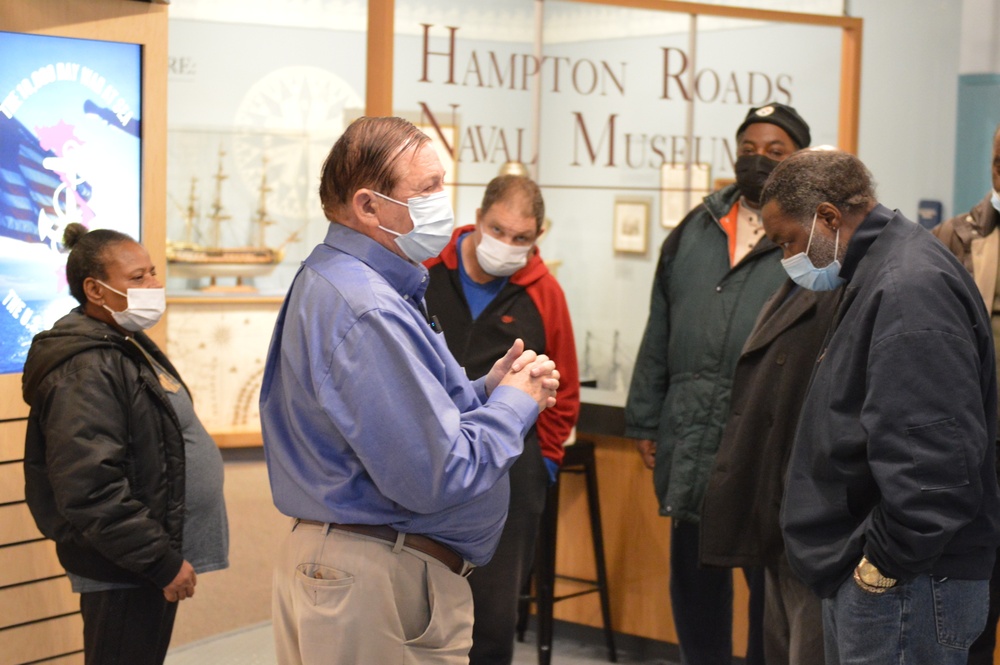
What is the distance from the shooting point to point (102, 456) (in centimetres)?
267

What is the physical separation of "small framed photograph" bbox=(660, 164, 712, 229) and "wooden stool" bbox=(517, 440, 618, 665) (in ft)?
4.10

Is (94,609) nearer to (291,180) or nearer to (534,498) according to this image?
(534,498)

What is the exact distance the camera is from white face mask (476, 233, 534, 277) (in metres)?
3.36

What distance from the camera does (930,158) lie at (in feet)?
22.5

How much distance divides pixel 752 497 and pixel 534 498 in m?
0.74

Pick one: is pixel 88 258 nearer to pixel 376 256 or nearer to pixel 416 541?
pixel 376 256

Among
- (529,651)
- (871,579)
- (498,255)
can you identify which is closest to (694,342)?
(498,255)

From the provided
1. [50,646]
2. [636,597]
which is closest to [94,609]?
[50,646]

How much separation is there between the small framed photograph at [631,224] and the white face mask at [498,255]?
5.45ft

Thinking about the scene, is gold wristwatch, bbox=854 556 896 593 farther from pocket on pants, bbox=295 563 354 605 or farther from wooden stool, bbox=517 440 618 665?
wooden stool, bbox=517 440 618 665

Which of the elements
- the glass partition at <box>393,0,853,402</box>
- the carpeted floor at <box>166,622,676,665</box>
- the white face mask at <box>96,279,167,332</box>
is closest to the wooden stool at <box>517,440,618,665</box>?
the carpeted floor at <box>166,622,676,665</box>

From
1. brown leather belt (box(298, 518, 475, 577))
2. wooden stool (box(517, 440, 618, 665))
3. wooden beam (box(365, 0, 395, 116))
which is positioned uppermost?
wooden beam (box(365, 0, 395, 116))

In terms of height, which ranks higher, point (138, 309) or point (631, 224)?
point (631, 224)

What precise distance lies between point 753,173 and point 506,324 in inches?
34.6
